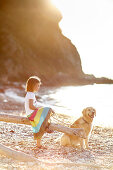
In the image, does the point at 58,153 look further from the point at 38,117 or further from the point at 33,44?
the point at 33,44

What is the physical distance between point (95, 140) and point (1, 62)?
50863 millimetres

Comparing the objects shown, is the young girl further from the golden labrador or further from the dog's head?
the dog's head

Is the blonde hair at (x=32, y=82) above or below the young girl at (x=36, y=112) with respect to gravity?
above

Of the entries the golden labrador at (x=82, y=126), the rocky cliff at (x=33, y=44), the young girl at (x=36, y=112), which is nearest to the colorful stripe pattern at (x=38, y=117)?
the young girl at (x=36, y=112)

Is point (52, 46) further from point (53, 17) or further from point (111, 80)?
point (111, 80)

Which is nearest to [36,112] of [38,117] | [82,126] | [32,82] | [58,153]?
[38,117]

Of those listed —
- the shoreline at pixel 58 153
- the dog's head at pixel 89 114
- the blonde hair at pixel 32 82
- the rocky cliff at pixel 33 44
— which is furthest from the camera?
the rocky cliff at pixel 33 44

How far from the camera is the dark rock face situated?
189 ft

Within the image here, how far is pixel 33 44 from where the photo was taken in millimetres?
66812

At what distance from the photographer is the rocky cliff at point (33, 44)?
57656 mm

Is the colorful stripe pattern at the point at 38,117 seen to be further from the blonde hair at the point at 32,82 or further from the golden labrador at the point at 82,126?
Result: the golden labrador at the point at 82,126

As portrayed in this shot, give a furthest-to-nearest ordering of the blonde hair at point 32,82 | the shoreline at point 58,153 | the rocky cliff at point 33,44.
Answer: the rocky cliff at point 33,44 < the blonde hair at point 32,82 < the shoreline at point 58,153

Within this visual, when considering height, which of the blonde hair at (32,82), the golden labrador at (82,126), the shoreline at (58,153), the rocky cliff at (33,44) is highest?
the rocky cliff at (33,44)

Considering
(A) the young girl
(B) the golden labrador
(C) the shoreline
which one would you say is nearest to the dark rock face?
(C) the shoreline
